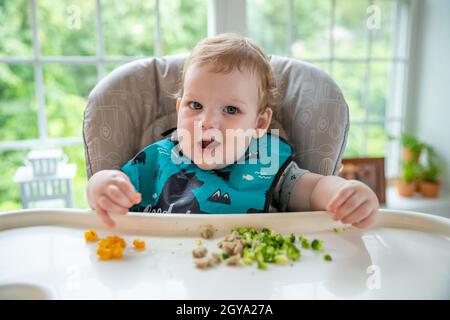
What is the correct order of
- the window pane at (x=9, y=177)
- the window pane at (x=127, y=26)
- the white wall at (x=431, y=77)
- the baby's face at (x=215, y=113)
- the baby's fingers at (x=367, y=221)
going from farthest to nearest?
the window pane at (x=9, y=177), the window pane at (x=127, y=26), the white wall at (x=431, y=77), the baby's face at (x=215, y=113), the baby's fingers at (x=367, y=221)

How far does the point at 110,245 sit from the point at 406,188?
214cm

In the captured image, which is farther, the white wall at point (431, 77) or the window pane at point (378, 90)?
the window pane at point (378, 90)

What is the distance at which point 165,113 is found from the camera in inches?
51.2

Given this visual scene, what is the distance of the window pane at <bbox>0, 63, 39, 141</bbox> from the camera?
434 cm

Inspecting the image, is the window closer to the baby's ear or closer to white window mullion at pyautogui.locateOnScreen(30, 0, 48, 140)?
white window mullion at pyautogui.locateOnScreen(30, 0, 48, 140)

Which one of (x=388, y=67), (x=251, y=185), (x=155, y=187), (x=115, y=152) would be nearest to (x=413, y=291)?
(x=251, y=185)

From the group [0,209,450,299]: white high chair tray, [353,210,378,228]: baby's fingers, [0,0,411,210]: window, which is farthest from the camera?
[0,0,411,210]: window

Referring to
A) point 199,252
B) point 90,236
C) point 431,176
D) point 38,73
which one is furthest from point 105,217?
point 431,176

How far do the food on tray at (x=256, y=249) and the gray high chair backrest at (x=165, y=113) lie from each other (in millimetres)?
380

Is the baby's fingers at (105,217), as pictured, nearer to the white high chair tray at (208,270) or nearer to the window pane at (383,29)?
the white high chair tray at (208,270)

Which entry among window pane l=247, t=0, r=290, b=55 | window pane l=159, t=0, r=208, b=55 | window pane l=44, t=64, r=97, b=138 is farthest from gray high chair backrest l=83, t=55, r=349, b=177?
window pane l=44, t=64, r=97, b=138

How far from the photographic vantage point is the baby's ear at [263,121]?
3.88 feet

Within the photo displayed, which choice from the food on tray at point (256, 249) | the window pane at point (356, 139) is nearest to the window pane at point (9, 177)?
the window pane at point (356, 139)

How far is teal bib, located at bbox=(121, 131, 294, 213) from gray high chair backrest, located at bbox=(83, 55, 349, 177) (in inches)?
3.1
